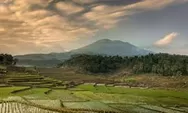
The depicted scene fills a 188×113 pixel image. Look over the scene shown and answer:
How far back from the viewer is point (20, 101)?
178 ft

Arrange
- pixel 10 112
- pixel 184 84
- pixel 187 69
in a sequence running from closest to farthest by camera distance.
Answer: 1. pixel 10 112
2. pixel 184 84
3. pixel 187 69

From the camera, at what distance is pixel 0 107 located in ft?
154

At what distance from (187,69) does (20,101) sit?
158310mm

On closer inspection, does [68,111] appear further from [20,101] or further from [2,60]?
[2,60]

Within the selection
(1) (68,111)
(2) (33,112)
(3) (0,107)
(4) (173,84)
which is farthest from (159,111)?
(4) (173,84)

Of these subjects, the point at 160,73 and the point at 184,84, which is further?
the point at 160,73

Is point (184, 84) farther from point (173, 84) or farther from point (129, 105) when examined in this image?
point (129, 105)

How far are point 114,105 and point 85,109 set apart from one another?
895 cm

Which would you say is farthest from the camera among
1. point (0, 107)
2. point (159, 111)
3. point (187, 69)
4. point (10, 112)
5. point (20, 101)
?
point (187, 69)

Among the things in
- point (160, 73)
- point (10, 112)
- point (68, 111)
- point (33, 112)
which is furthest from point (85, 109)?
point (160, 73)

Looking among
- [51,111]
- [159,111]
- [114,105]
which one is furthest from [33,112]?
[159,111]

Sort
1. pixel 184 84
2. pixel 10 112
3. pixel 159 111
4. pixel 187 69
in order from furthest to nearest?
pixel 187 69 < pixel 184 84 < pixel 159 111 < pixel 10 112

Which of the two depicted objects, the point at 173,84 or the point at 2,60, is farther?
the point at 2,60

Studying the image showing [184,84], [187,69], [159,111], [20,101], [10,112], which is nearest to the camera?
[10,112]
